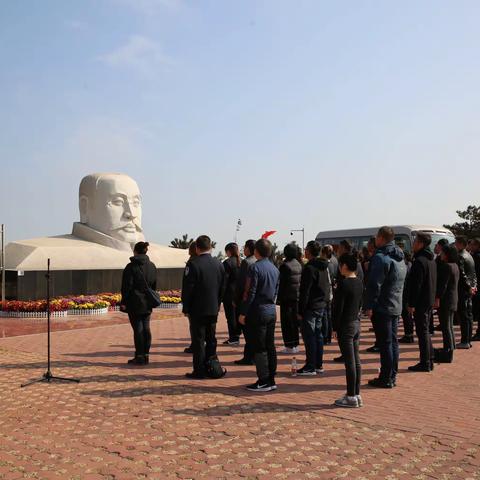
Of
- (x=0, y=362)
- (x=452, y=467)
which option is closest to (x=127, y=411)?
(x=452, y=467)

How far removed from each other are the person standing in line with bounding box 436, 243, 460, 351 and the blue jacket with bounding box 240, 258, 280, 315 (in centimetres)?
285

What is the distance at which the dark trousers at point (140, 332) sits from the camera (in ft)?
24.5

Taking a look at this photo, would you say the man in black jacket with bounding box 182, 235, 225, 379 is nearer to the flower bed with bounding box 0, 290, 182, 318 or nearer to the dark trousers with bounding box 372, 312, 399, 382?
the dark trousers with bounding box 372, 312, 399, 382

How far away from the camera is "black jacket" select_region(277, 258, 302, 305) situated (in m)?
7.68

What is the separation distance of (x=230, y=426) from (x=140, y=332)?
10.5ft

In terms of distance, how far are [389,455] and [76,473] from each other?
2254mm

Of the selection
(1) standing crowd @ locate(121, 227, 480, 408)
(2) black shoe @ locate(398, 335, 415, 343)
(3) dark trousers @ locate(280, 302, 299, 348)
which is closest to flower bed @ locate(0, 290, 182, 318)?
(1) standing crowd @ locate(121, 227, 480, 408)

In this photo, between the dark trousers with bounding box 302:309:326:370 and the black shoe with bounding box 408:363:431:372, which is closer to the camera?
the dark trousers with bounding box 302:309:326:370

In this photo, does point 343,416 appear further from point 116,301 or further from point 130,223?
point 130,223

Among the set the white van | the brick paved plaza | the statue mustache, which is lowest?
the brick paved plaza

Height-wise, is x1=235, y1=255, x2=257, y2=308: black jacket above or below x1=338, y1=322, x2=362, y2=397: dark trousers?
above

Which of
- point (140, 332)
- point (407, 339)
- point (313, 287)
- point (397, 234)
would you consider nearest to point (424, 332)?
point (313, 287)

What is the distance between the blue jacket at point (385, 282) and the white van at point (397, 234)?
12.6 metres

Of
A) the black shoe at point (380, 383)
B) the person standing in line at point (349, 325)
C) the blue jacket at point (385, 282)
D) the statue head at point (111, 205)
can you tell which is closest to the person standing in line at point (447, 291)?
the blue jacket at point (385, 282)
